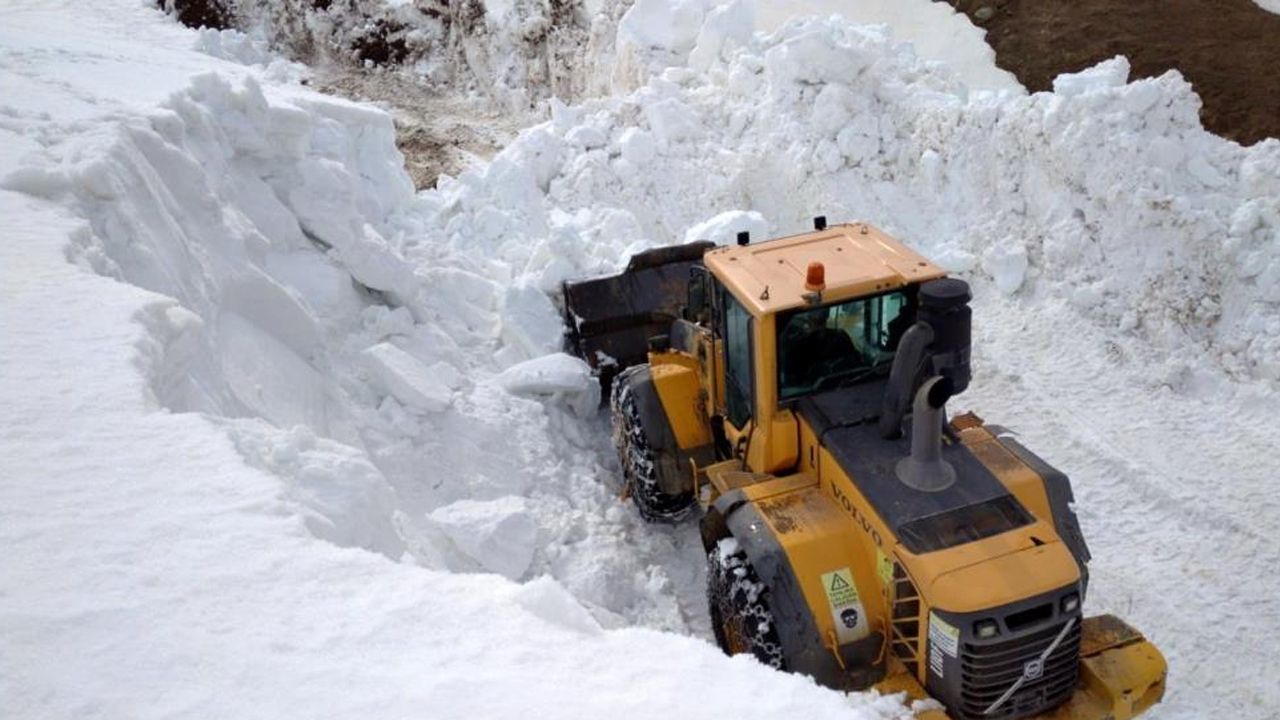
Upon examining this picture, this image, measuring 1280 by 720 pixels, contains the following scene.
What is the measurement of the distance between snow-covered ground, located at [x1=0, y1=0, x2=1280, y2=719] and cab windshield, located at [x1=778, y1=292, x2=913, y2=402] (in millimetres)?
1641

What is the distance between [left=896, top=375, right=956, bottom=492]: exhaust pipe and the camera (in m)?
4.45

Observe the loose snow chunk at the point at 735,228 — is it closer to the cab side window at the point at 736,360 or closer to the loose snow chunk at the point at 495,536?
the cab side window at the point at 736,360

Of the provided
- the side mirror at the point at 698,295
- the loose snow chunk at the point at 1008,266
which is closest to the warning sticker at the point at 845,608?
the side mirror at the point at 698,295

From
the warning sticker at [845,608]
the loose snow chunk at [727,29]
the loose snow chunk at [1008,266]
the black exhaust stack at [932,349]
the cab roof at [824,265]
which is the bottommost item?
the warning sticker at [845,608]

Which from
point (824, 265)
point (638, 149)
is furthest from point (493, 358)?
point (824, 265)

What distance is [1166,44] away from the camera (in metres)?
13.5

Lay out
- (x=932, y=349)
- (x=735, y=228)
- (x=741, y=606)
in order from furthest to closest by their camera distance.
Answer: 1. (x=735, y=228)
2. (x=741, y=606)
3. (x=932, y=349)

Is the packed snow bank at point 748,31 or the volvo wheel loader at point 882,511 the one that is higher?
the packed snow bank at point 748,31

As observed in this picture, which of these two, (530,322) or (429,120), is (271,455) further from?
(429,120)

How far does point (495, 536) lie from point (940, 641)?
2655 mm

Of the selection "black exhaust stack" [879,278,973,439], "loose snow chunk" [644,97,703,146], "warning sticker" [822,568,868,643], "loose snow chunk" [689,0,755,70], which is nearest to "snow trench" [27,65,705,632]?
"warning sticker" [822,568,868,643]

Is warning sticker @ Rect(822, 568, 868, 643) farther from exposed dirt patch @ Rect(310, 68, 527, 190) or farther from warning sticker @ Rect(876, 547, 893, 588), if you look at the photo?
exposed dirt patch @ Rect(310, 68, 527, 190)

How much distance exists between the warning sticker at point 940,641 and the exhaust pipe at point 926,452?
0.64 m

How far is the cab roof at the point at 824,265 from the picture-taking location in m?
5.04
